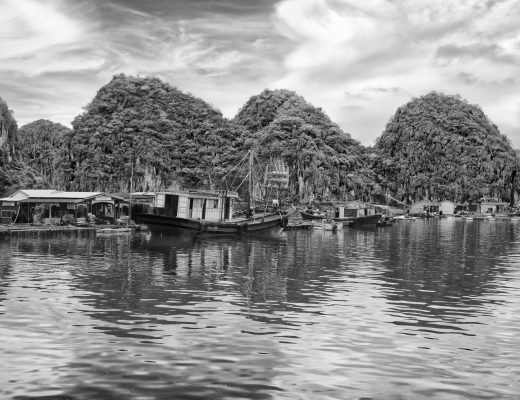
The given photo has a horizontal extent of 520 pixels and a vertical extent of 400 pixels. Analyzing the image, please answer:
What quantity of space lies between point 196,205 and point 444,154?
105873 mm

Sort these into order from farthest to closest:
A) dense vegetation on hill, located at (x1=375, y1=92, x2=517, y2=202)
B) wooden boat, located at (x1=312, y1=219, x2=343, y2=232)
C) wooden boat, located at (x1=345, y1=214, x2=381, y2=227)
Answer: dense vegetation on hill, located at (x1=375, y1=92, x2=517, y2=202) < wooden boat, located at (x1=345, y1=214, x2=381, y2=227) < wooden boat, located at (x1=312, y1=219, x2=343, y2=232)

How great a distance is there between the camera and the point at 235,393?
993cm

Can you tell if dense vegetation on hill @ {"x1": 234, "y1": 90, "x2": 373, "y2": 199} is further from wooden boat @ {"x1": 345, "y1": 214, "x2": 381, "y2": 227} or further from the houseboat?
the houseboat

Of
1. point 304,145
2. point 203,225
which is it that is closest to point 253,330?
point 203,225

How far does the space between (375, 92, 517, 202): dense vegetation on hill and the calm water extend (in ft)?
356

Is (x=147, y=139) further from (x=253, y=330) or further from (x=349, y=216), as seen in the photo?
(x=253, y=330)

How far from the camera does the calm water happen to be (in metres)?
10.4

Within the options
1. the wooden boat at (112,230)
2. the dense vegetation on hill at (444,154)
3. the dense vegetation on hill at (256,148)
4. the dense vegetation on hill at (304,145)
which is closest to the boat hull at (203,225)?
the wooden boat at (112,230)

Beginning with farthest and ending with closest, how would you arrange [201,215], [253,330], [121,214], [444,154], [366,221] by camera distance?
[444,154] < [366,221] < [121,214] < [201,215] < [253,330]

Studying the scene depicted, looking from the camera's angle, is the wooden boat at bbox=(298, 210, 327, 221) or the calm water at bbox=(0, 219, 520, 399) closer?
the calm water at bbox=(0, 219, 520, 399)

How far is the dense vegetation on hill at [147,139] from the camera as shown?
9400cm

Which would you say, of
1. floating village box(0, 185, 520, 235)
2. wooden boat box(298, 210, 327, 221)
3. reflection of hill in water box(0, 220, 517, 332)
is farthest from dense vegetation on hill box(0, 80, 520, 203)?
reflection of hill in water box(0, 220, 517, 332)

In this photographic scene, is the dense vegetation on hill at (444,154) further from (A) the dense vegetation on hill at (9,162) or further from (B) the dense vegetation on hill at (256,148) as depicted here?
(A) the dense vegetation on hill at (9,162)

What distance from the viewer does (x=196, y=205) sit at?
5028 cm
